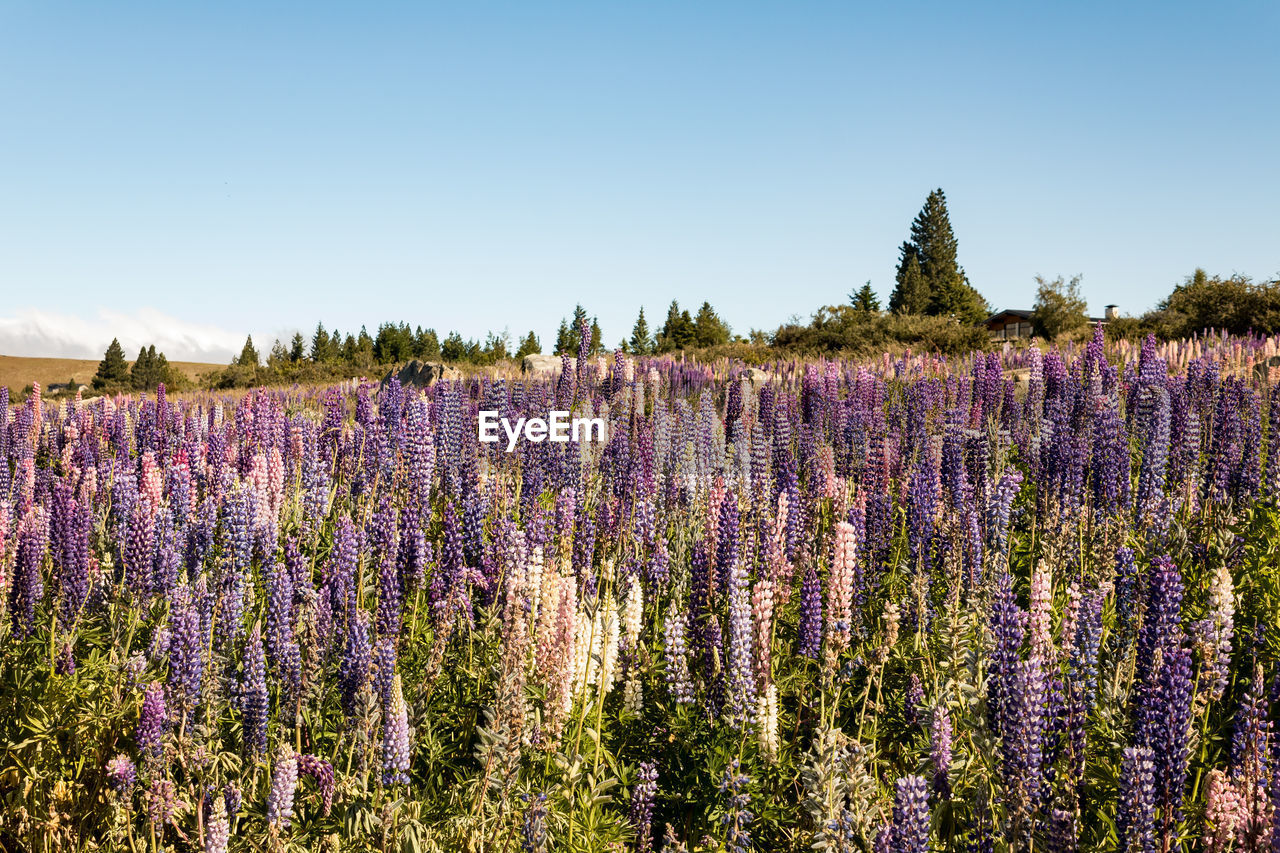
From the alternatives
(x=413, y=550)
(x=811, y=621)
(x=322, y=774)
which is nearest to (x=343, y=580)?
(x=413, y=550)

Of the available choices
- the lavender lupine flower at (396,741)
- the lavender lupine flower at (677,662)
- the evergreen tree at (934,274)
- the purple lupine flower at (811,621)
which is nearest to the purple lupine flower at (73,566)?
the lavender lupine flower at (396,741)

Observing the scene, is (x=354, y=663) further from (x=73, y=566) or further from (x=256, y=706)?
(x=73, y=566)

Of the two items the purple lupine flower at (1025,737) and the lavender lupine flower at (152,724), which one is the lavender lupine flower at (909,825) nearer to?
the purple lupine flower at (1025,737)

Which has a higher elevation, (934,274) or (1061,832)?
(934,274)

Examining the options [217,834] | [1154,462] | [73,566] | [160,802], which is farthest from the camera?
[1154,462]

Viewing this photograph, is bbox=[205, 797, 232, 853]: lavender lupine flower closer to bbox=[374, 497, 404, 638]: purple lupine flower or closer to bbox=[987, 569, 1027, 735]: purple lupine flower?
bbox=[374, 497, 404, 638]: purple lupine flower

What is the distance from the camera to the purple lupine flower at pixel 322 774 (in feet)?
11.9

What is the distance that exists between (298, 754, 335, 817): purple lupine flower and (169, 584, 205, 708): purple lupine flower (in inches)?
22.8

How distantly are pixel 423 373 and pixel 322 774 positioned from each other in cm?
1964

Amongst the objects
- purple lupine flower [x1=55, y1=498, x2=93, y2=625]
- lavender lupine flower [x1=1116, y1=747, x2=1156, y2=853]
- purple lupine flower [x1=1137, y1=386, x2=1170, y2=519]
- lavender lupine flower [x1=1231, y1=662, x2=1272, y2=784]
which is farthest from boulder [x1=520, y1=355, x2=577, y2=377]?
lavender lupine flower [x1=1116, y1=747, x2=1156, y2=853]

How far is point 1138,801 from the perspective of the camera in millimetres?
2846

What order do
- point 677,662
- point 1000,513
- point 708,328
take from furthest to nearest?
point 708,328 < point 1000,513 < point 677,662

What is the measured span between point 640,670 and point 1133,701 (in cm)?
262

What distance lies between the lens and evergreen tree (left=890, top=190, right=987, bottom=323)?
77312mm
